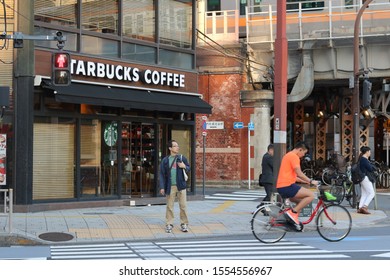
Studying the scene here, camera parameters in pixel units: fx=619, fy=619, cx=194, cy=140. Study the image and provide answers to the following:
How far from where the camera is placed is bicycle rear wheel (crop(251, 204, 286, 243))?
11.7m

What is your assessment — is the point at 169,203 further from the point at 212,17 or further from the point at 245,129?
the point at 212,17

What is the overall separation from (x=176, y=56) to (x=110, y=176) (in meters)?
4.86

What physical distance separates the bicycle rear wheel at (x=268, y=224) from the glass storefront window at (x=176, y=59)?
9568 mm

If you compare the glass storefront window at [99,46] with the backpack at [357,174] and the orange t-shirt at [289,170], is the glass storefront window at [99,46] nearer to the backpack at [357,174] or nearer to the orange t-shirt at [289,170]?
the backpack at [357,174]

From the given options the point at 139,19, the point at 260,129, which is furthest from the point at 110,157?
the point at 260,129

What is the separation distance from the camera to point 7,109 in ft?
53.8

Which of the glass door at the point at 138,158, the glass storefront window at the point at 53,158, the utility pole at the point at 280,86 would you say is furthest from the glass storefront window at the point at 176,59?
the utility pole at the point at 280,86

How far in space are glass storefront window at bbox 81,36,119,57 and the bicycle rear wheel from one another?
8.57 meters

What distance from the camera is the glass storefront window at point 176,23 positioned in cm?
2048

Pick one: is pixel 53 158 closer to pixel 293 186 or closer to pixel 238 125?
pixel 293 186

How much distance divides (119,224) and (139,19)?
7.78m

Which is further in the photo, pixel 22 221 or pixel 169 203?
pixel 22 221

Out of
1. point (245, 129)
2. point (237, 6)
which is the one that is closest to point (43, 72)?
point (245, 129)

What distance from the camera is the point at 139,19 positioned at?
1977 centimetres
